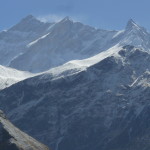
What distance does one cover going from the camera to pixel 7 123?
15850 cm

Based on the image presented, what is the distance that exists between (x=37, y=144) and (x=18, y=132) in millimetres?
5369

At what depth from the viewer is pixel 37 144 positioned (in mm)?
156750

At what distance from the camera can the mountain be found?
149750 millimetres

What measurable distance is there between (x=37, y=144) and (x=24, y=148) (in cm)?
745

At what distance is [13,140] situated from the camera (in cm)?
15138

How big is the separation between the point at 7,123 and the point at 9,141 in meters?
8.38

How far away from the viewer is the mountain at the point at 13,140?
491ft

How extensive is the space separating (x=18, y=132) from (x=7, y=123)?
354cm

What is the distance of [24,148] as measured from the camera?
14975cm

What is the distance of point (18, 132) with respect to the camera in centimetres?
15750

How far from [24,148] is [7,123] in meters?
11.1

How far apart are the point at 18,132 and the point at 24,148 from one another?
28.0 feet
